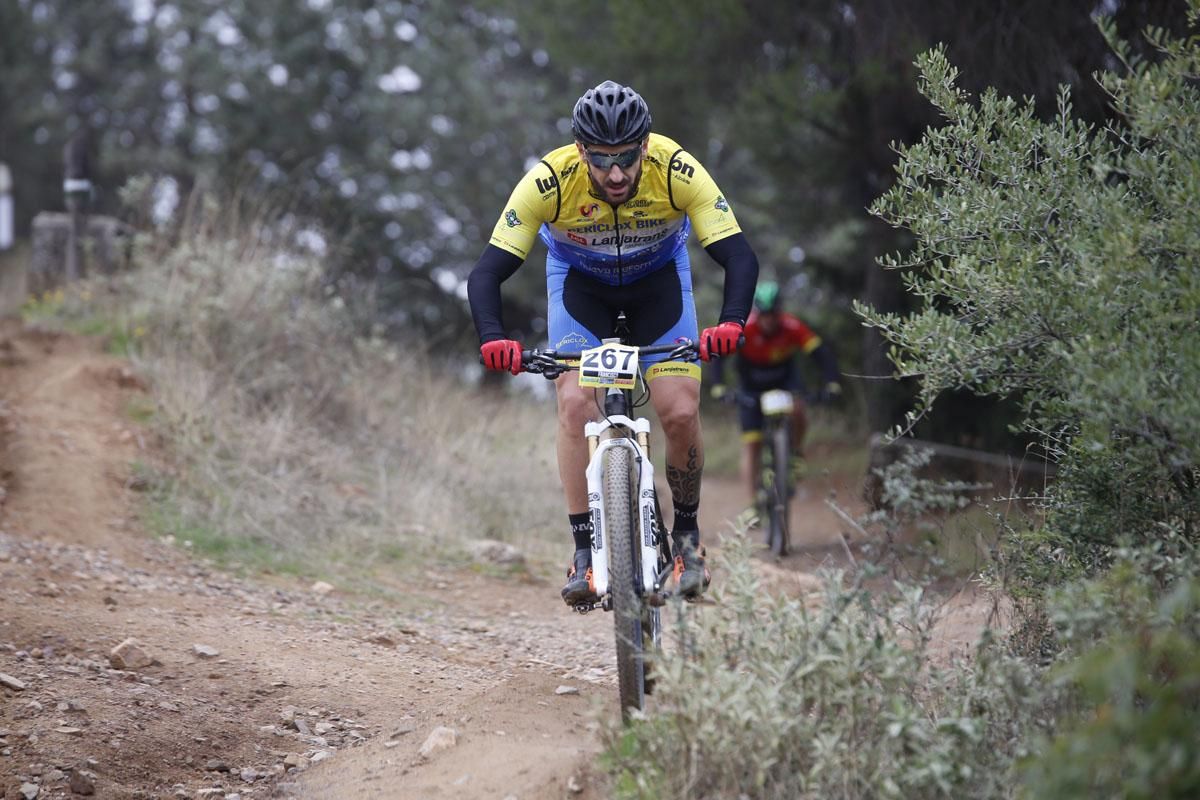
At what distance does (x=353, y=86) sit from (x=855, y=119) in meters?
10.7

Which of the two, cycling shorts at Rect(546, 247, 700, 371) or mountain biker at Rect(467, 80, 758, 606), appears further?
cycling shorts at Rect(546, 247, 700, 371)

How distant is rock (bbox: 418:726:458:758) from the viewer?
3.71m

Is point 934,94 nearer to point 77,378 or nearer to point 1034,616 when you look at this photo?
point 1034,616

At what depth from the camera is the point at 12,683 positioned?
4125 millimetres

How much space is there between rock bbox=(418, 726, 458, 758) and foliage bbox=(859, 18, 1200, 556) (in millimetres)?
1810

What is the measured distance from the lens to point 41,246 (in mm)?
10727

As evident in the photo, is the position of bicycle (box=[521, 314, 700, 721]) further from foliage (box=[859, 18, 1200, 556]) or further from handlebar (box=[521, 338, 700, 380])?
foliage (box=[859, 18, 1200, 556])

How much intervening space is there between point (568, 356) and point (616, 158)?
79cm

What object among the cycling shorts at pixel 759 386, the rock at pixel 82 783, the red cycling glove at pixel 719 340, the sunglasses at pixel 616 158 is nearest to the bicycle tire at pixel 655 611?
the red cycling glove at pixel 719 340

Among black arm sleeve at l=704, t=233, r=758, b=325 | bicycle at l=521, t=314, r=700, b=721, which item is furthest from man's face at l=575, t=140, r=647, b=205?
bicycle at l=521, t=314, r=700, b=721

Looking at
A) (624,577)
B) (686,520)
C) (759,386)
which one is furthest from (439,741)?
(759,386)

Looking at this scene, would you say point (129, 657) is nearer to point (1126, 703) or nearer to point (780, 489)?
point (1126, 703)

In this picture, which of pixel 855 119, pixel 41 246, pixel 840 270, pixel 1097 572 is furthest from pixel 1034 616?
pixel 41 246

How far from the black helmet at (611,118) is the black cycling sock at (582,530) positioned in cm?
140
